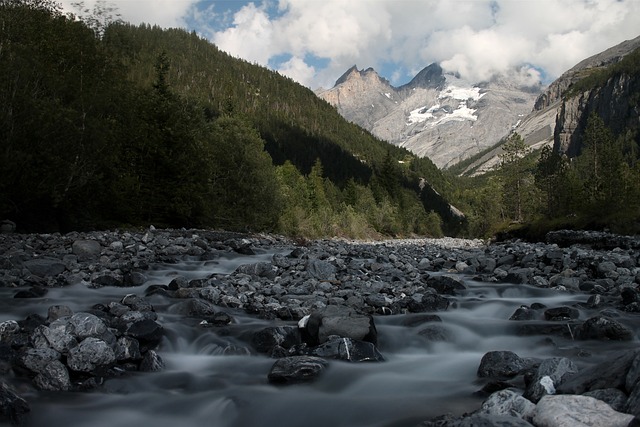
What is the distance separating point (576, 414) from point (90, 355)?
547 centimetres

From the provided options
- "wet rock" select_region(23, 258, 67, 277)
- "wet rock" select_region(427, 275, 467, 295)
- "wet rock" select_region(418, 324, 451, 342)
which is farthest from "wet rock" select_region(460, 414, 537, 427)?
"wet rock" select_region(23, 258, 67, 277)

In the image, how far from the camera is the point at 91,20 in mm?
39094

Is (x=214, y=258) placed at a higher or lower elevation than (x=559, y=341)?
higher

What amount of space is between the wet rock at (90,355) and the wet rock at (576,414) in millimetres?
5113

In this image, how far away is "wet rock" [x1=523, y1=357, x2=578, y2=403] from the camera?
4660 millimetres

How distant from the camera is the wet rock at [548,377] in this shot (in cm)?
466

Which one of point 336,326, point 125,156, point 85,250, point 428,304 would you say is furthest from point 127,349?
point 125,156

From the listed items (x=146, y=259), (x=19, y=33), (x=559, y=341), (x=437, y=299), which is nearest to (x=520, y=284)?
(x=437, y=299)

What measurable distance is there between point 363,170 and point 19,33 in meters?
144

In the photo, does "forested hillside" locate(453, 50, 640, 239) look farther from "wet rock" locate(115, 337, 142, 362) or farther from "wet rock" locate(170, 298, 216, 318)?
"wet rock" locate(115, 337, 142, 362)

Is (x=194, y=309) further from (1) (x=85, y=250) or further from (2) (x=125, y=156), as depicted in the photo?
(2) (x=125, y=156)

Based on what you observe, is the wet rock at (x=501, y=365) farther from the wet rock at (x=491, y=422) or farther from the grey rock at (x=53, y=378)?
the grey rock at (x=53, y=378)

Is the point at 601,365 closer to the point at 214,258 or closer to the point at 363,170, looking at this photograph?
the point at 214,258

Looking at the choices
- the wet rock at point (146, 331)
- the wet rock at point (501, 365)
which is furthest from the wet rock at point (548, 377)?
the wet rock at point (146, 331)
